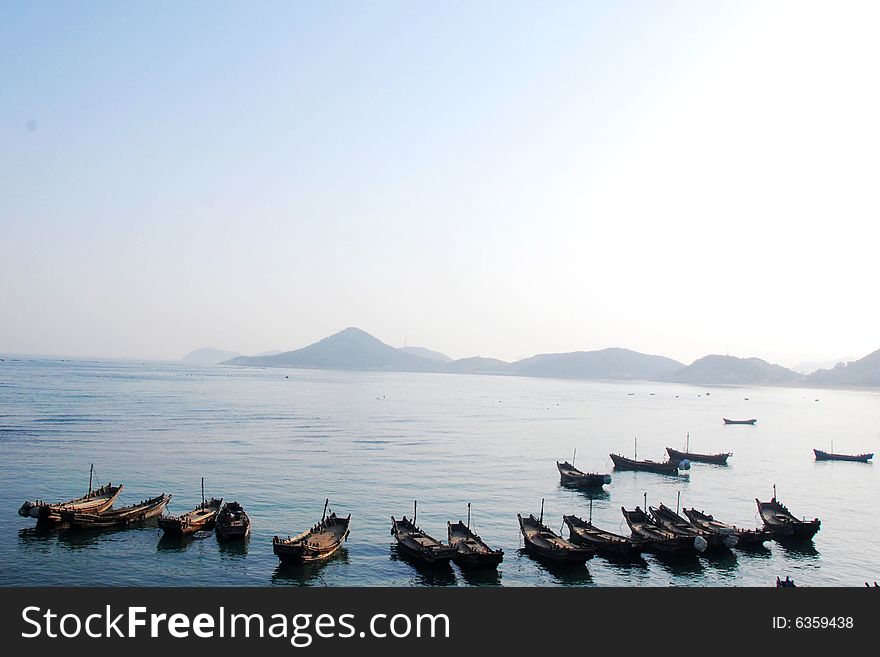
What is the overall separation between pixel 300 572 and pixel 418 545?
8.78m

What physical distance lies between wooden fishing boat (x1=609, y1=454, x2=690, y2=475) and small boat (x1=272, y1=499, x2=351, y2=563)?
189 feet

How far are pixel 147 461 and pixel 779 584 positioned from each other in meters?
77.3

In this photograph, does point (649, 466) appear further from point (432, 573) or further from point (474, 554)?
point (432, 573)

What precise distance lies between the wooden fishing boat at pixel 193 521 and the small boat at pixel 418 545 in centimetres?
1605

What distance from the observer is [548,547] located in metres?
47.5

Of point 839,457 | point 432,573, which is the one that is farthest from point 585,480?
point 839,457

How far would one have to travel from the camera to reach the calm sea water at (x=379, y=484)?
4497cm

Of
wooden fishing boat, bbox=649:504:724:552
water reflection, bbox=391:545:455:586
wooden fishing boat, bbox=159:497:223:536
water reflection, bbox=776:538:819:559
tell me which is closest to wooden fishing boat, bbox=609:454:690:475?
water reflection, bbox=776:538:819:559

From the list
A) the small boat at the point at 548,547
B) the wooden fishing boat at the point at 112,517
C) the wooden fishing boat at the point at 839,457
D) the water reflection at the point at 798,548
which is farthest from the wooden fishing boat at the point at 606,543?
the wooden fishing boat at the point at 839,457

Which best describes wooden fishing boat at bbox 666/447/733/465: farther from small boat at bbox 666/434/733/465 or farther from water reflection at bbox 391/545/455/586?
water reflection at bbox 391/545/455/586

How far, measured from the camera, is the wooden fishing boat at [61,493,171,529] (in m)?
51.5

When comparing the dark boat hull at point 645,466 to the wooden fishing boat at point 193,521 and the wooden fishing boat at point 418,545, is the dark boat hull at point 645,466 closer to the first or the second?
the wooden fishing boat at point 418,545

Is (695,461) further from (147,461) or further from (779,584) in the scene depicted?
(147,461)
